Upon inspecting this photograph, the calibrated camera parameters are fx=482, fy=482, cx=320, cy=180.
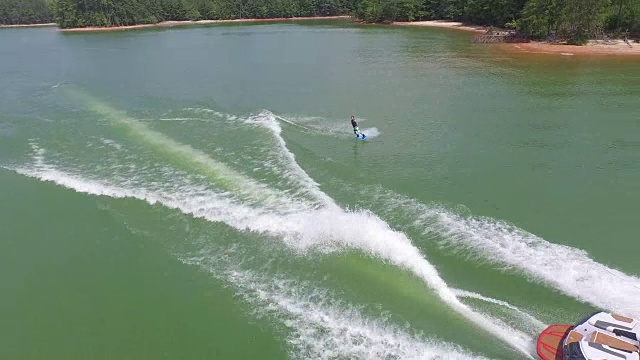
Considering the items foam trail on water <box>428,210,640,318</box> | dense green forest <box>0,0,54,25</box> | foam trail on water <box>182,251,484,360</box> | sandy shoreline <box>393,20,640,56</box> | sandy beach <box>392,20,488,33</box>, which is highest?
dense green forest <box>0,0,54,25</box>

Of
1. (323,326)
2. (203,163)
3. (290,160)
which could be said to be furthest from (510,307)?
(203,163)

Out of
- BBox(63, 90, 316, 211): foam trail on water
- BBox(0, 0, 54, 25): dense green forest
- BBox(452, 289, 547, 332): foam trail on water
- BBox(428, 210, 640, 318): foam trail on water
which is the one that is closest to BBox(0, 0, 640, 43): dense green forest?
BBox(0, 0, 54, 25): dense green forest

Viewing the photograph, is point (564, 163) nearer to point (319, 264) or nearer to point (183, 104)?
point (319, 264)

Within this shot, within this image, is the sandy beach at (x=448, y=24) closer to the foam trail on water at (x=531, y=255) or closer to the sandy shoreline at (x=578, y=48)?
the sandy shoreline at (x=578, y=48)

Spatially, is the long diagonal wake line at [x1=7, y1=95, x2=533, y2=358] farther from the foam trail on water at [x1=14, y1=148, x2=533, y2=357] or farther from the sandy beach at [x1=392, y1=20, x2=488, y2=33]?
the sandy beach at [x1=392, y1=20, x2=488, y2=33]

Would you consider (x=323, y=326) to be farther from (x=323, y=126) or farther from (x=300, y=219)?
(x=323, y=126)

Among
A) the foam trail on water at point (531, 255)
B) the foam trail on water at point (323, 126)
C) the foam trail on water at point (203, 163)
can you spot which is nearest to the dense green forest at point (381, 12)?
the foam trail on water at point (323, 126)
